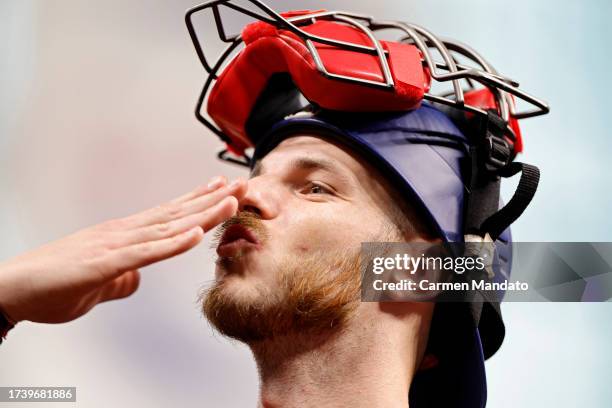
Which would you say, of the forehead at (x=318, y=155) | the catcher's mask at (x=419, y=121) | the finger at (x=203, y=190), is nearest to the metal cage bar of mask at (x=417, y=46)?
the catcher's mask at (x=419, y=121)

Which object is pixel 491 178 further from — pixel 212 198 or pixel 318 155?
pixel 212 198

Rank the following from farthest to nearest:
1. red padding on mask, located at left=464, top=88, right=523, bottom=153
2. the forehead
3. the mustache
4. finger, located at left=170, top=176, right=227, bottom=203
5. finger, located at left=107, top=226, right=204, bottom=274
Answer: red padding on mask, located at left=464, top=88, right=523, bottom=153 → the forehead → the mustache → finger, located at left=170, top=176, right=227, bottom=203 → finger, located at left=107, top=226, right=204, bottom=274

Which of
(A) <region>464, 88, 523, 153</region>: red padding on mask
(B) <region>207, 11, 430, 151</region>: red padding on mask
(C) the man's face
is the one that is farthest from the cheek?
(A) <region>464, 88, 523, 153</region>: red padding on mask

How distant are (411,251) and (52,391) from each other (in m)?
0.97

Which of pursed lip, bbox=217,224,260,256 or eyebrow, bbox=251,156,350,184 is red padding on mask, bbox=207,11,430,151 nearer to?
eyebrow, bbox=251,156,350,184

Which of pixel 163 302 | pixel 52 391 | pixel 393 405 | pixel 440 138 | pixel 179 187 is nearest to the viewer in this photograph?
pixel 393 405

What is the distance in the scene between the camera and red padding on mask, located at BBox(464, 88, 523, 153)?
1.61 m

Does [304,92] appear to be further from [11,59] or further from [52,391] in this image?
[11,59]

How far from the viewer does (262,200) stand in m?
1.32

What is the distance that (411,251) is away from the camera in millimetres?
1386

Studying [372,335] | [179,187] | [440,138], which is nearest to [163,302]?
[179,187]

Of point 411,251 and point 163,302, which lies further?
point 163,302

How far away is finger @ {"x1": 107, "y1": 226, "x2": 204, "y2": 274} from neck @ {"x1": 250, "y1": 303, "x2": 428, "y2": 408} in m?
0.33

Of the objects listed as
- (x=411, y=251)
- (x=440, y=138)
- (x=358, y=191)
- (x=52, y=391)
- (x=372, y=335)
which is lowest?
(x=52, y=391)
